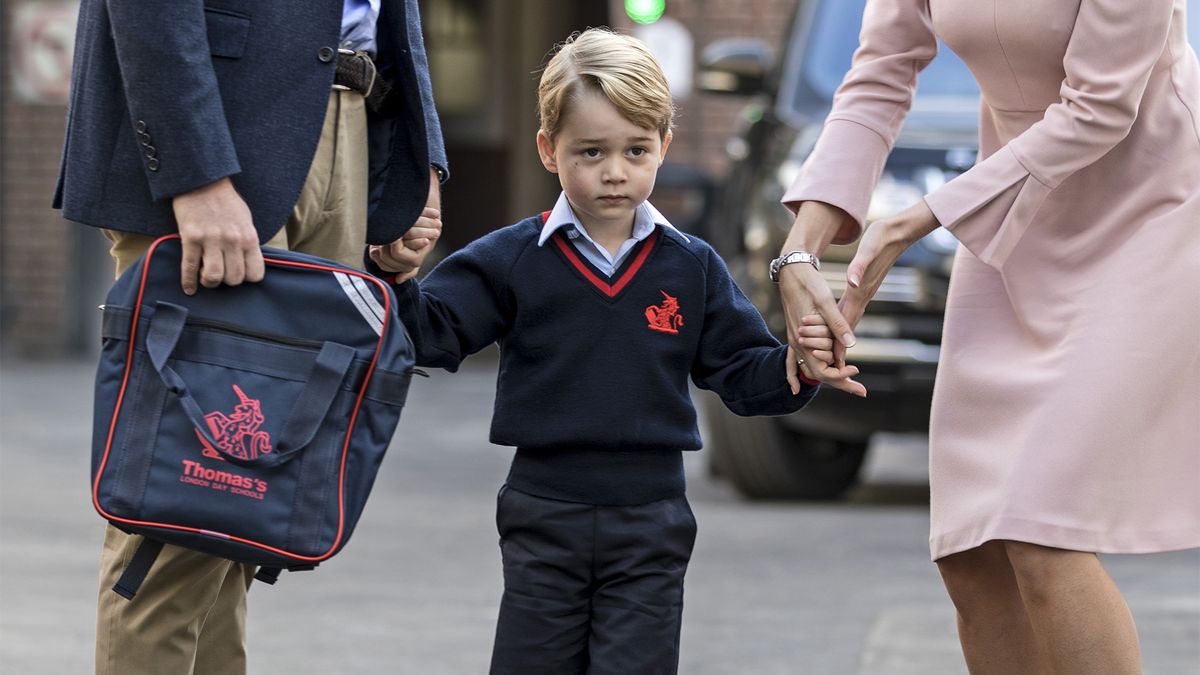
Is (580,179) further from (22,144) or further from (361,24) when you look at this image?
(22,144)

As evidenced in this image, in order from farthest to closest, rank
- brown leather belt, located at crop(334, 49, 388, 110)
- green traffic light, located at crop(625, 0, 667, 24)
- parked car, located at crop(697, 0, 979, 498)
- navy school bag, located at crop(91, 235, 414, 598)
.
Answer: green traffic light, located at crop(625, 0, 667, 24), parked car, located at crop(697, 0, 979, 498), brown leather belt, located at crop(334, 49, 388, 110), navy school bag, located at crop(91, 235, 414, 598)

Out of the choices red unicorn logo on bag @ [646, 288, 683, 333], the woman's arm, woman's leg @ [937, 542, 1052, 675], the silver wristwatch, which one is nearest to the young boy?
red unicorn logo on bag @ [646, 288, 683, 333]

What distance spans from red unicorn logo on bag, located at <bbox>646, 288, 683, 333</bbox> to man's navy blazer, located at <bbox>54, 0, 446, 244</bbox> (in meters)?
0.59

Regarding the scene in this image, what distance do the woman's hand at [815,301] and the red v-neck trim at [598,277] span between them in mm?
235

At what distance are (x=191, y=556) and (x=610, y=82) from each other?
1000mm

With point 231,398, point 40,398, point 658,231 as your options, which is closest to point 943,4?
point 658,231

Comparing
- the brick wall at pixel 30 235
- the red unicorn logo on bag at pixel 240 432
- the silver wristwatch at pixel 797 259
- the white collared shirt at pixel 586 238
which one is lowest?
the brick wall at pixel 30 235

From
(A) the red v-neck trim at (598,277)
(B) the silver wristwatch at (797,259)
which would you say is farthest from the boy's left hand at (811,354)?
(A) the red v-neck trim at (598,277)

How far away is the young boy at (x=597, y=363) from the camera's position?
3.17 m

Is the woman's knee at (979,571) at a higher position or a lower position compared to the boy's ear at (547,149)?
lower

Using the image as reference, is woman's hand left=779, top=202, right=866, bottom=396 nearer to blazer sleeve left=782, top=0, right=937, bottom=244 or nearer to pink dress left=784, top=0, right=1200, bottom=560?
blazer sleeve left=782, top=0, right=937, bottom=244

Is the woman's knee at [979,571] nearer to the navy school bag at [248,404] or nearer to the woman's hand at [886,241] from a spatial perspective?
the woman's hand at [886,241]

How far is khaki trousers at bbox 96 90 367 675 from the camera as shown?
10.5ft

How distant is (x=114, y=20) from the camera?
2994 mm
